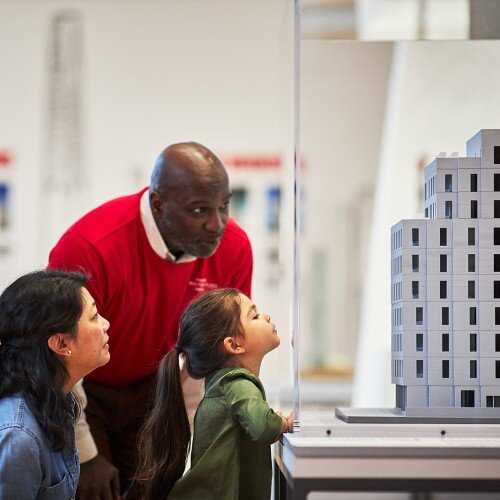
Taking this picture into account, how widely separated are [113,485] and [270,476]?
493mm

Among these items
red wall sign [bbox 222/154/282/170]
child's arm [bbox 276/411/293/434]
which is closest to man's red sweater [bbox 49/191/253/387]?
child's arm [bbox 276/411/293/434]

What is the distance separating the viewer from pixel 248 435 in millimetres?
1709

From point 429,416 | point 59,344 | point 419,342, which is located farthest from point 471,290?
point 59,344

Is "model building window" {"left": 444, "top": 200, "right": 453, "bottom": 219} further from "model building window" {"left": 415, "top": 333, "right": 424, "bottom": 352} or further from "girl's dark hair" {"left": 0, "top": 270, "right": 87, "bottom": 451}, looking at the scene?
"girl's dark hair" {"left": 0, "top": 270, "right": 87, "bottom": 451}

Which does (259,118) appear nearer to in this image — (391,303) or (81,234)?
(81,234)

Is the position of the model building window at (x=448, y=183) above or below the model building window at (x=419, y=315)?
above

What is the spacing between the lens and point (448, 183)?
1.75 meters

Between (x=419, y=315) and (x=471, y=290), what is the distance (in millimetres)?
107

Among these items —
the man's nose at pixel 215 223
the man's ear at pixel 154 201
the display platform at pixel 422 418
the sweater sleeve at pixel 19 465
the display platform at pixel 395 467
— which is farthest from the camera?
the man's ear at pixel 154 201

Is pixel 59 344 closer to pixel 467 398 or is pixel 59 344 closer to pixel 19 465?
pixel 19 465

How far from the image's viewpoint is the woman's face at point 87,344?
1702mm

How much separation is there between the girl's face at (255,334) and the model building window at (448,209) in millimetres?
415

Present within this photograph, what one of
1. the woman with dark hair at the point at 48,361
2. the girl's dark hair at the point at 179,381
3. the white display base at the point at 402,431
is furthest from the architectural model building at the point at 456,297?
the woman with dark hair at the point at 48,361

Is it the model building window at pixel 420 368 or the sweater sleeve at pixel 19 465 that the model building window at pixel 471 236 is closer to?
the model building window at pixel 420 368
